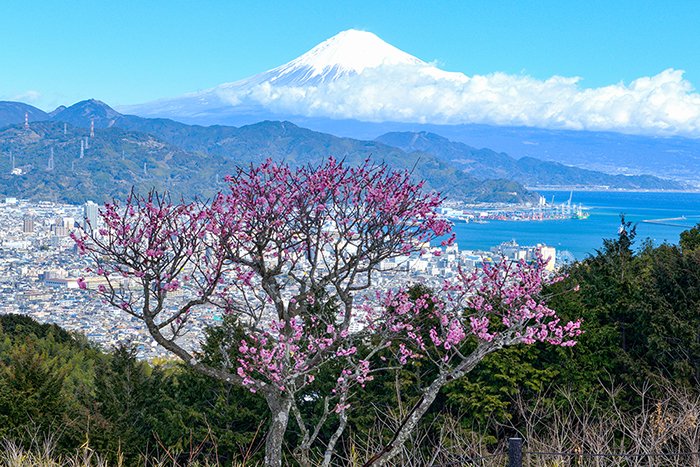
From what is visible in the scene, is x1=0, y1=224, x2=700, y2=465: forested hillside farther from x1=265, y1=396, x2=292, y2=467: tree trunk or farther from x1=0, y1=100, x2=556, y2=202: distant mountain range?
x1=0, y1=100, x2=556, y2=202: distant mountain range

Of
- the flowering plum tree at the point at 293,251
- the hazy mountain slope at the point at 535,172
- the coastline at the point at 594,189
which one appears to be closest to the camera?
the flowering plum tree at the point at 293,251

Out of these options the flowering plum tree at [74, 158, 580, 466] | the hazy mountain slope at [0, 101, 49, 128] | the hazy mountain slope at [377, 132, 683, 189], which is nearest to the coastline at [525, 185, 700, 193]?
the hazy mountain slope at [377, 132, 683, 189]

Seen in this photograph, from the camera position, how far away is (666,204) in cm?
8519

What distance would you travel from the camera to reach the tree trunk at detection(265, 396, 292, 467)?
4516 millimetres

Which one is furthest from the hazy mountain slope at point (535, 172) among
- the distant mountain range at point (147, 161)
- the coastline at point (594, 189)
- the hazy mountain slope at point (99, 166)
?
the hazy mountain slope at point (99, 166)

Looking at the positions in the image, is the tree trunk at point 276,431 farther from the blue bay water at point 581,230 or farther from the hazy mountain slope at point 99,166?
the hazy mountain slope at point 99,166

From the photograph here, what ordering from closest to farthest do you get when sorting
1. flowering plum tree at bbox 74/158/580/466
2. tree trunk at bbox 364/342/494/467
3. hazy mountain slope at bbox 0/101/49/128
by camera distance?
1. tree trunk at bbox 364/342/494/467
2. flowering plum tree at bbox 74/158/580/466
3. hazy mountain slope at bbox 0/101/49/128

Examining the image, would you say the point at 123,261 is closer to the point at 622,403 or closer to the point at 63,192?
the point at 622,403

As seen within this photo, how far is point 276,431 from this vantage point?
4551 millimetres

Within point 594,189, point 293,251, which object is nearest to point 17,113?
point 594,189

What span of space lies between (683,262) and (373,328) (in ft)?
15.2

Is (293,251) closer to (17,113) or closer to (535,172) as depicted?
(535,172)

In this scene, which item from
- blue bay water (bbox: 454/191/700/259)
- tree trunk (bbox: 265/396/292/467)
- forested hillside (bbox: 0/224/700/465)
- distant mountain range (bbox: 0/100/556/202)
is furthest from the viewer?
distant mountain range (bbox: 0/100/556/202)

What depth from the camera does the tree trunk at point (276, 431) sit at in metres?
4.52
